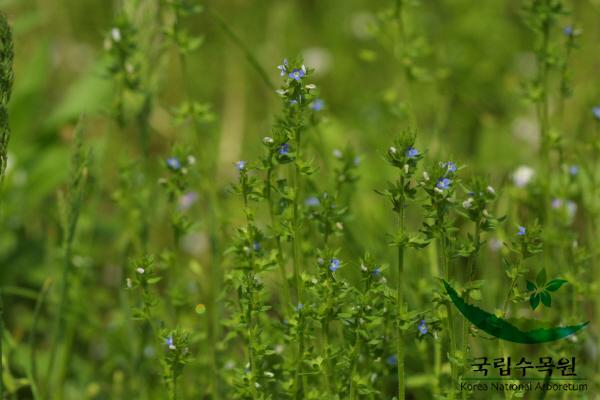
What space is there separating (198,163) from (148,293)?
73cm

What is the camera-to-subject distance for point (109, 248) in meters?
3.37

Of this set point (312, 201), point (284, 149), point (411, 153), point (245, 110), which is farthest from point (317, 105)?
point (245, 110)

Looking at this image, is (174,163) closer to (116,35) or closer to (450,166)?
(116,35)

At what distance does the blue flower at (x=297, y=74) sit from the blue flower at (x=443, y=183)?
33 centimetres

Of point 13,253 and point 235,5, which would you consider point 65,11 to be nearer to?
point 235,5

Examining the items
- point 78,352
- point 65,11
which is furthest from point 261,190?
point 65,11

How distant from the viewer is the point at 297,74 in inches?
64.5

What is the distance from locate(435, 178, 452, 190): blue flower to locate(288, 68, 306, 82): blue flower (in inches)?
12.9

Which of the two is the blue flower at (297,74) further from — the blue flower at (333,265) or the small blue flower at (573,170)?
the small blue flower at (573,170)

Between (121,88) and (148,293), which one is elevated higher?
(121,88)

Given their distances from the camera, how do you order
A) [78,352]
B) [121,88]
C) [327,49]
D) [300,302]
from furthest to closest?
[327,49], [78,352], [121,88], [300,302]

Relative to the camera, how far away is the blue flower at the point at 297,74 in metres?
1.63

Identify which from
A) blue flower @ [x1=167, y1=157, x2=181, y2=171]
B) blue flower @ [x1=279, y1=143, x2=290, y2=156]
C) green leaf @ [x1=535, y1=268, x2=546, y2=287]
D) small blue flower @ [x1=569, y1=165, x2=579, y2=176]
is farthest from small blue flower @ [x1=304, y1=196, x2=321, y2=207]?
small blue flower @ [x1=569, y1=165, x2=579, y2=176]

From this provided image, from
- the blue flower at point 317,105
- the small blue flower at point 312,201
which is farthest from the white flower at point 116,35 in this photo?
the small blue flower at point 312,201
